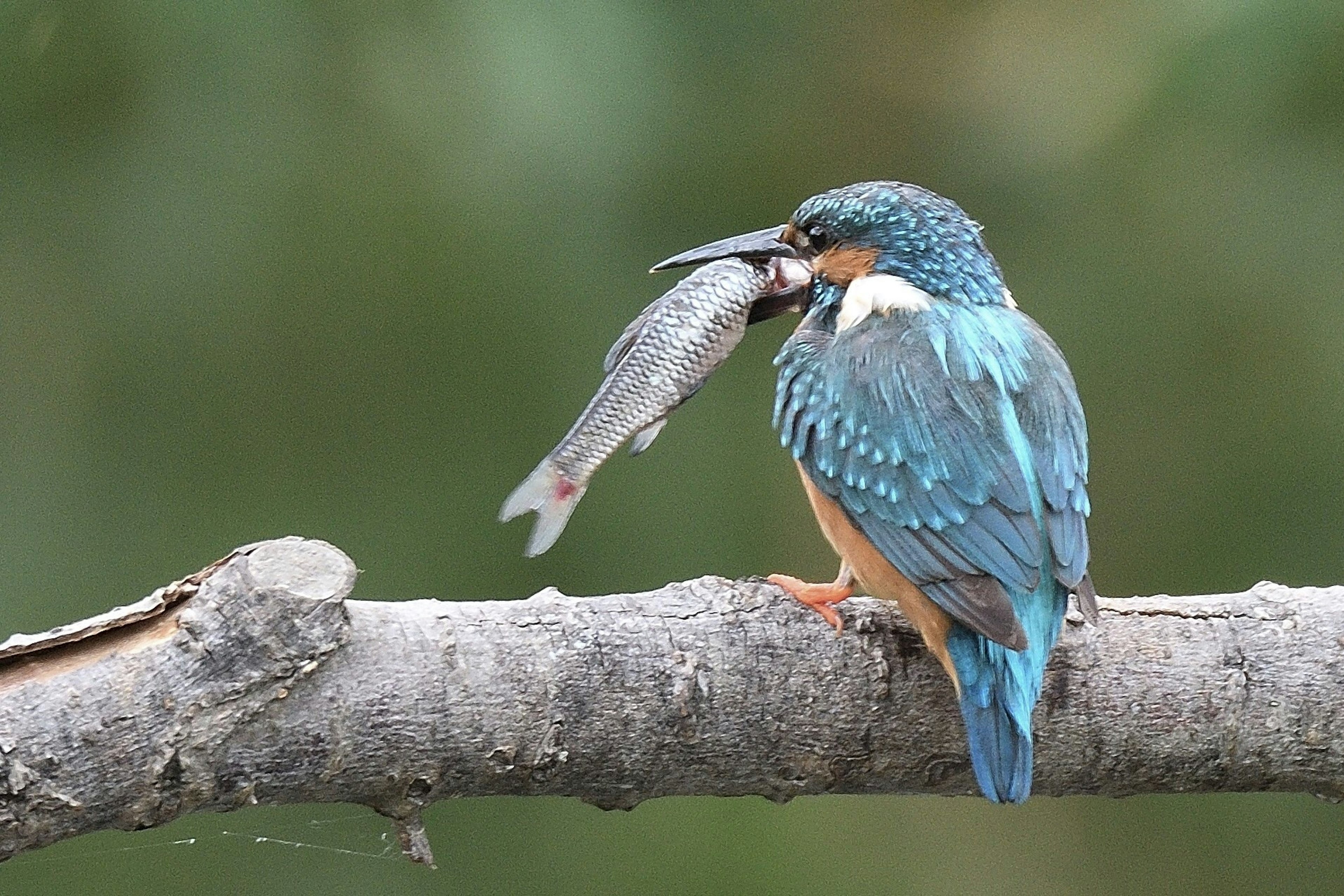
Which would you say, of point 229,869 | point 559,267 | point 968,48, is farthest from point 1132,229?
point 229,869

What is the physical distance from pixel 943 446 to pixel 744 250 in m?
0.54

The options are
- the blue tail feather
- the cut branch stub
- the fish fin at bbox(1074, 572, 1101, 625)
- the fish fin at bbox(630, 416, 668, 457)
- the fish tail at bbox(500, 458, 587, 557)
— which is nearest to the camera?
the cut branch stub

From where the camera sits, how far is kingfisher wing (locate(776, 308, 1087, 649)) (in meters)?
1.63

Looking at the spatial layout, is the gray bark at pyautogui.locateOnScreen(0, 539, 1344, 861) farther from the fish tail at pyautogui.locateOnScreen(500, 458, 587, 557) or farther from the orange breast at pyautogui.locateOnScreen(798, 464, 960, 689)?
the fish tail at pyautogui.locateOnScreen(500, 458, 587, 557)

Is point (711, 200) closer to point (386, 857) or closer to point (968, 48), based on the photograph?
point (968, 48)

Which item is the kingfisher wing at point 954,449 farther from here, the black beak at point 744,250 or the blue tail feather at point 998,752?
the black beak at point 744,250

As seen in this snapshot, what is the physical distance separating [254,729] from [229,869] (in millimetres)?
1665

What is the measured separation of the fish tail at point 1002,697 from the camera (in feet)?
5.00

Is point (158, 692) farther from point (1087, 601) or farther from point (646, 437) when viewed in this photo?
point (1087, 601)

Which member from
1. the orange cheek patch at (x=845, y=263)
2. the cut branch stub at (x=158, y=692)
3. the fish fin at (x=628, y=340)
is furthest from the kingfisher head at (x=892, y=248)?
the cut branch stub at (x=158, y=692)

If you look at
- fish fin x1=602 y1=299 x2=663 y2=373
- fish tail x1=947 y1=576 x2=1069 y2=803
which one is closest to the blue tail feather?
fish tail x1=947 y1=576 x2=1069 y2=803

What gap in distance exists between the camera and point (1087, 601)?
5.35 feet

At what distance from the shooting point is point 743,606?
1.66 metres

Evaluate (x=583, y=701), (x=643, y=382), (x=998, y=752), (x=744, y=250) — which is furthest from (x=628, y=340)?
(x=998, y=752)
